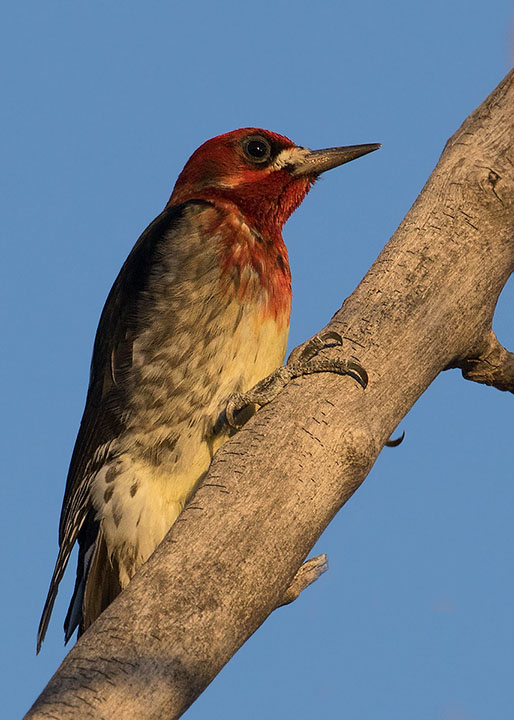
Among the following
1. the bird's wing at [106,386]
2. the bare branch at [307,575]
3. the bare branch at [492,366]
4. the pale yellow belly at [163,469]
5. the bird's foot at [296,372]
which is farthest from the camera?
the bird's wing at [106,386]

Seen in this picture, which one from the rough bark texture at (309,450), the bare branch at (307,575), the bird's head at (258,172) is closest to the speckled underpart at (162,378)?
the bird's head at (258,172)

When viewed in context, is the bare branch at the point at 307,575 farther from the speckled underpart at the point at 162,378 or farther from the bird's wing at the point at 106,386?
the bird's wing at the point at 106,386

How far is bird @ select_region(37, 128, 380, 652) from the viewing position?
3.91 m

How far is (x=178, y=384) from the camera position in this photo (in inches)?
155

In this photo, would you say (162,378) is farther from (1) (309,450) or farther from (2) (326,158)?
(2) (326,158)

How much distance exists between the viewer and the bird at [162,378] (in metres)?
3.91

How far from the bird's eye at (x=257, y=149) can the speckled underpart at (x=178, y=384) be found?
0.82 metres

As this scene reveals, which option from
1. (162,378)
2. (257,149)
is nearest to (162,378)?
(162,378)

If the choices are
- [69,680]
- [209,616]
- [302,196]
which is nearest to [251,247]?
[302,196]

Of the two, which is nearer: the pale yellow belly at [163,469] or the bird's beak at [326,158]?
the pale yellow belly at [163,469]

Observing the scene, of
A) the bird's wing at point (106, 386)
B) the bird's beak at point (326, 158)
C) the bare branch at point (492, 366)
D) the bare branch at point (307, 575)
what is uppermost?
the bird's beak at point (326, 158)

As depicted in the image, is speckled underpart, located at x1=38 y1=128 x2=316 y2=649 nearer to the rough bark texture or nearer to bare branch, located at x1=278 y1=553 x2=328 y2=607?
bare branch, located at x1=278 y1=553 x2=328 y2=607

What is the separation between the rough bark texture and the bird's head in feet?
4.01

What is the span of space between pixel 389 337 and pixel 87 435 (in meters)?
1.68
